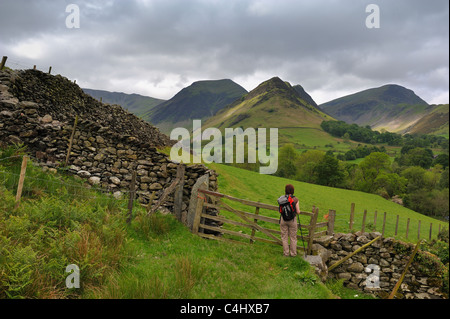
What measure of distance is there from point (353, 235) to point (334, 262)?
6.16 feet

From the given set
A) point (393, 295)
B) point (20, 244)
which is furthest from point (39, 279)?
point (393, 295)

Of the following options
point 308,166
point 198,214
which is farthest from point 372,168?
point 198,214

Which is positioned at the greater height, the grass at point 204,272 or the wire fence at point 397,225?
the grass at point 204,272

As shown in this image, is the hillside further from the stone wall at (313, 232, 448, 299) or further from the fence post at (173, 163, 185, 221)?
the stone wall at (313, 232, 448, 299)

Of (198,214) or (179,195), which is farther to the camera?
(179,195)

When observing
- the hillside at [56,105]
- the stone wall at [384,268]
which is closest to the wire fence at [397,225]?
the stone wall at [384,268]

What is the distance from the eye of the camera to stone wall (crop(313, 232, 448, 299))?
443 inches

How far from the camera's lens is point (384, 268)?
11633 mm

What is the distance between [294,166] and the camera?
69.6 metres

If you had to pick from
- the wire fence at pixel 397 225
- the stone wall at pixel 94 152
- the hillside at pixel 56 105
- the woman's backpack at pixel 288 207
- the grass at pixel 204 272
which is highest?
the hillside at pixel 56 105

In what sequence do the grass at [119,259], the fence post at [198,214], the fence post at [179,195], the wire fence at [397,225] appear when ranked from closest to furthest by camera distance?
the grass at [119,259]
the fence post at [198,214]
the fence post at [179,195]
the wire fence at [397,225]

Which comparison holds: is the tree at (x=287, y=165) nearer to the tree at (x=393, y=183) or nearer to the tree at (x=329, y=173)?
the tree at (x=329, y=173)

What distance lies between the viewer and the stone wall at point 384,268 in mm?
11250

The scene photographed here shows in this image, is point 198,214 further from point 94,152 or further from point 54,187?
point 94,152
